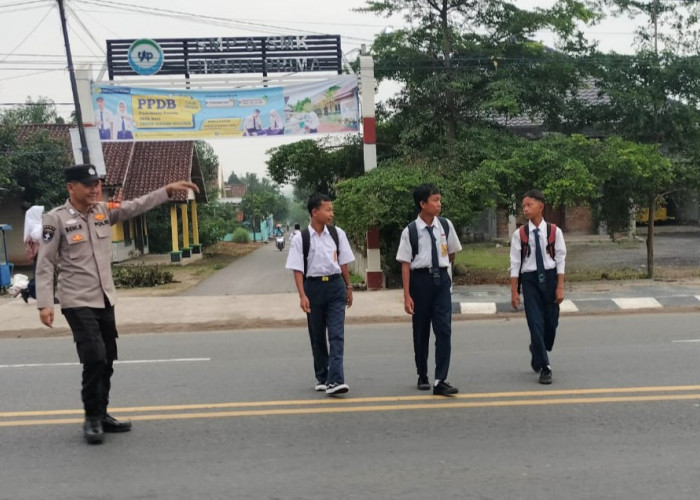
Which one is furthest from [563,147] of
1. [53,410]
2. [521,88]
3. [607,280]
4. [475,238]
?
[475,238]

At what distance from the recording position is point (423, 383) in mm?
6211

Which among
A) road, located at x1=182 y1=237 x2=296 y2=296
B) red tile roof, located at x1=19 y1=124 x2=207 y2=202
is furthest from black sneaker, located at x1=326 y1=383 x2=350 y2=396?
red tile roof, located at x1=19 y1=124 x2=207 y2=202

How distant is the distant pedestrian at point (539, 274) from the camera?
6352 mm

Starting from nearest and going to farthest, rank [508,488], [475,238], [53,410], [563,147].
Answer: [508,488], [53,410], [563,147], [475,238]

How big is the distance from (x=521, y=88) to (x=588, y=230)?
45.3 ft

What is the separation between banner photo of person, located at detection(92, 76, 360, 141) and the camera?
15453 millimetres

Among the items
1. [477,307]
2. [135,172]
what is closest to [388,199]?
[477,307]

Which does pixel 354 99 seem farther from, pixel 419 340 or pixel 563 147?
pixel 419 340

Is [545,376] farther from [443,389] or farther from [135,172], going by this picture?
[135,172]

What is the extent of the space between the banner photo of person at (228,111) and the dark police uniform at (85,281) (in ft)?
35.1

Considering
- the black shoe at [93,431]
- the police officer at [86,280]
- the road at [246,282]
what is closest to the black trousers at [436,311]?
the police officer at [86,280]

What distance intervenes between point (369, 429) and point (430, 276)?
1.50 m

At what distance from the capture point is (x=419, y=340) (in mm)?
6109

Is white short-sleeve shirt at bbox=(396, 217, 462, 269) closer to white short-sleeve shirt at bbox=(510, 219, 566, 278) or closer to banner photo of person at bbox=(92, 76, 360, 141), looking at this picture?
white short-sleeve shirt at bbox=(510, 219, 566, 278)
